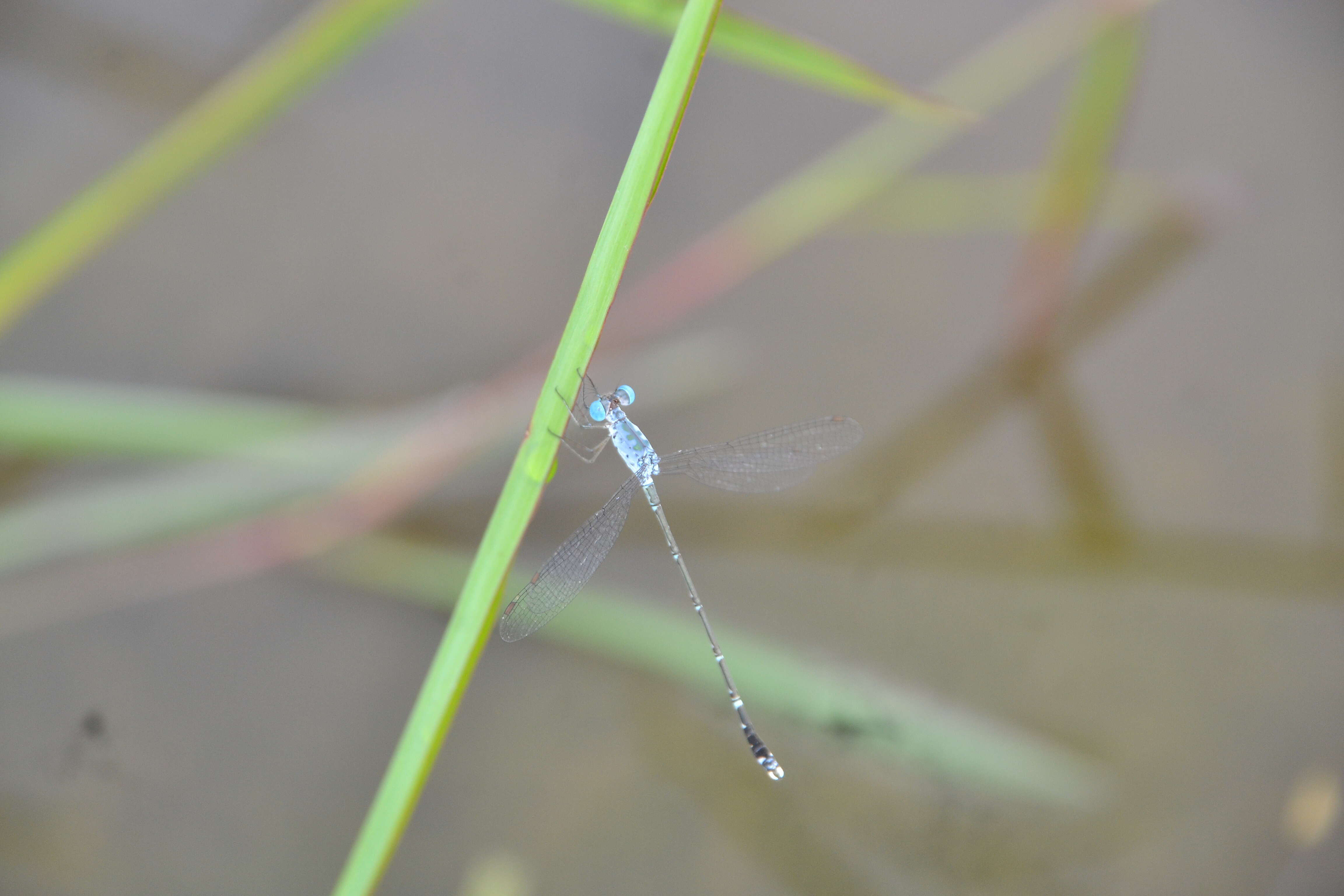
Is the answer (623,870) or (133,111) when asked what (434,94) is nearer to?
(133,111)

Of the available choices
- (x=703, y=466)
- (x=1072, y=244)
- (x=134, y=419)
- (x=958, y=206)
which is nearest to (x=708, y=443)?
(x=703, y=466)

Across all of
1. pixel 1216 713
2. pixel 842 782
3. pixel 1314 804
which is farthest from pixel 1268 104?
pixel 842 782

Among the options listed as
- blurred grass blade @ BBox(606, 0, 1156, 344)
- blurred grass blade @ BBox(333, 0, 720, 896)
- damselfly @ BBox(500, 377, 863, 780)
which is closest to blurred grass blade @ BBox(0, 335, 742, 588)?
blurred grass blade @ BBox(606, 0, 1156, 344)

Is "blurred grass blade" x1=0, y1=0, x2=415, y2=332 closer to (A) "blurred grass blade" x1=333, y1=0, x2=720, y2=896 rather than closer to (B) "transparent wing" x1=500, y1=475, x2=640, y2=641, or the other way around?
(A) "blurred grass blade" x1=333, y1=0, x2=720, y2=896

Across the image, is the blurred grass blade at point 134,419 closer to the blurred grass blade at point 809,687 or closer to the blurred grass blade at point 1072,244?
the blurred grass blade at point 809,687

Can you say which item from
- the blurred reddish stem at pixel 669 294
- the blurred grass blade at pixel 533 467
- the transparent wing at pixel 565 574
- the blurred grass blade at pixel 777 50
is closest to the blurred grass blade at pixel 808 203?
the blurred reddish stem at pixel 669 294
